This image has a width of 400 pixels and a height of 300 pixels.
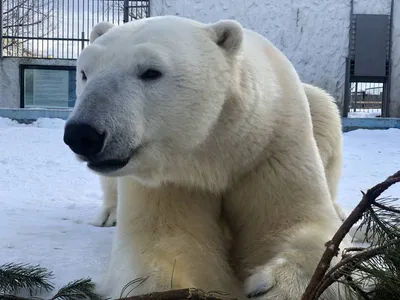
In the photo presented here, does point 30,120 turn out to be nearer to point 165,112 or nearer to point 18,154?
point 18,154

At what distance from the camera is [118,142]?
1.30 metres

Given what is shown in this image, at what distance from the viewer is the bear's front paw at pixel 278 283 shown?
1.20m

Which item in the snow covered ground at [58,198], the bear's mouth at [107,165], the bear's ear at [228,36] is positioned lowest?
the snow covered ground at [58,198]

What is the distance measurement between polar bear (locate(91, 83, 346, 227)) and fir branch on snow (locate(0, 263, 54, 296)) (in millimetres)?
900

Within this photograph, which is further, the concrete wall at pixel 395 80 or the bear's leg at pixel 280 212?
the concrete wall at pixel 395 80

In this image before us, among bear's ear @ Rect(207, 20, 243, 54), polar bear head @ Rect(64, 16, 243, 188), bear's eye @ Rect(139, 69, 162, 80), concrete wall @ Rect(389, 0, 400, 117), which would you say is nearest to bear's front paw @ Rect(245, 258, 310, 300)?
polar bear head @ Rect(64, 16, 243, 188)

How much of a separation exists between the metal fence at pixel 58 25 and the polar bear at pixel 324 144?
9.80 m

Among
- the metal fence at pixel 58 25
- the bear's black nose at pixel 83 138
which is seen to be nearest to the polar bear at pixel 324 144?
the bear's black nose at pixel 83 138

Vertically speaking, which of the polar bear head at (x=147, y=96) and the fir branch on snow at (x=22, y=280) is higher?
the polar bear head at (x=147, y=96)

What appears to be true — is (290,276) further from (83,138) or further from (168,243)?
(83,138)

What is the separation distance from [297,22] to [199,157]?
37.4ft

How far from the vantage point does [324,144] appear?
91.7 inches

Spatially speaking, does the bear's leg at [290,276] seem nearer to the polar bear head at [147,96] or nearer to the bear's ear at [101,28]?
the polar bear head at [147,96]

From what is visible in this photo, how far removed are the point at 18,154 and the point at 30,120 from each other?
13.7ft
